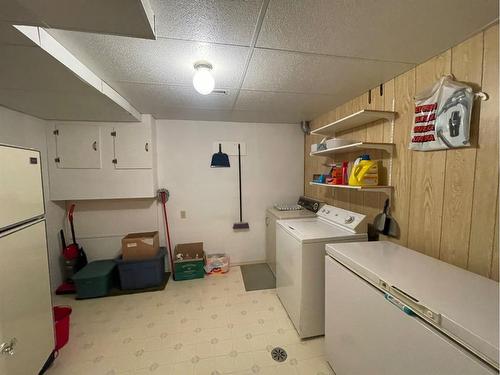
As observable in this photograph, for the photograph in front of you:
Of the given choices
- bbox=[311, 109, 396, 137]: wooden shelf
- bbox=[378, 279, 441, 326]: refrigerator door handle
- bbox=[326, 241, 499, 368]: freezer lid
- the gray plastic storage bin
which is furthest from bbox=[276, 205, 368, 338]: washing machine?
the gray plastic storage bin

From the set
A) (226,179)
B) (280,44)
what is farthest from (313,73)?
(226,179)

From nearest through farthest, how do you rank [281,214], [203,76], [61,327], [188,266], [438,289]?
1. [438,289]
2. [203,76]
3. [61,327]
4. [281,214]
5. [188,266]

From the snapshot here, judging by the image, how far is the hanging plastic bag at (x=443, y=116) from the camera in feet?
3.84

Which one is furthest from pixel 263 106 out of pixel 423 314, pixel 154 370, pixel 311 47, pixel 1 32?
pixel 154 370

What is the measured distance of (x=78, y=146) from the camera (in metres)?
2.64

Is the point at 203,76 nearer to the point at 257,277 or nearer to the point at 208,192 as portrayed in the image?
the point at 208,192

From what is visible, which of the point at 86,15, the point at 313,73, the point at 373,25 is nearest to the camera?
the point at 86,15

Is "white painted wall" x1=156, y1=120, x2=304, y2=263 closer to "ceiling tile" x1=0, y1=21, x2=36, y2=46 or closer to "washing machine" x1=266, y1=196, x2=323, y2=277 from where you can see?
"washing machine" x1=266, y1=196, x2=323, y2=277

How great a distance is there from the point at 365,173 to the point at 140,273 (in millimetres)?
2735

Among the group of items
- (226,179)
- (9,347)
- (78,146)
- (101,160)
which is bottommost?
(9,347)

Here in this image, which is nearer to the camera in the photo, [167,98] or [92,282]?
[167,98]

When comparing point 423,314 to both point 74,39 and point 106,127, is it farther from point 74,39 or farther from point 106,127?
point 106,127

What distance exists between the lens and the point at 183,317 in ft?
7.03

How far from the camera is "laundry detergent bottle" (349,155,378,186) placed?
5.67 feet
